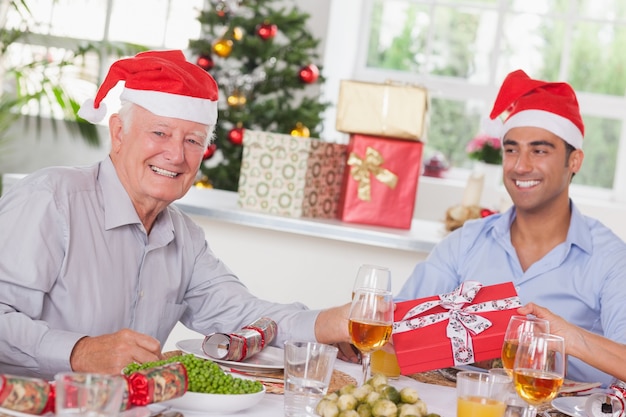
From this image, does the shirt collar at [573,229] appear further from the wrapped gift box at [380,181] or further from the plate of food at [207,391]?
the plate of food at [207,391]

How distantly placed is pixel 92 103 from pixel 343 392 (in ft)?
3.55

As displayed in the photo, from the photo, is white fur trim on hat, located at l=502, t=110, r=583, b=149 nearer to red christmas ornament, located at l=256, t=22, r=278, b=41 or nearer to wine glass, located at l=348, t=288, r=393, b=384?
wine glass, located at l=348, t=288, r=393, b=384

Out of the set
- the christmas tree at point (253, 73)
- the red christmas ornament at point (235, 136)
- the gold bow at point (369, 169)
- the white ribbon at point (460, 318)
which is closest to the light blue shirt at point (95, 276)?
the white ribbon at point (460, 318)

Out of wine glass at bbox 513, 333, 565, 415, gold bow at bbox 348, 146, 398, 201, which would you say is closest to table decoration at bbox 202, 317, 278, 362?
wine glass at bbox 513, 333, 565, 415

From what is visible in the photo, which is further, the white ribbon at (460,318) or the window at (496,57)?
the window at (496,57)

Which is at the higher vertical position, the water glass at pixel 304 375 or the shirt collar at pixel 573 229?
the shirt collar at pixel 573 229

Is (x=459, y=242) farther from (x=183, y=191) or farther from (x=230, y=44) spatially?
(x=230, y=44)

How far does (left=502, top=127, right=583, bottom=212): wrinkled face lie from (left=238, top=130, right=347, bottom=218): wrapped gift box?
3.31ft

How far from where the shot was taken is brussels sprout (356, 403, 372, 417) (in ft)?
4.55

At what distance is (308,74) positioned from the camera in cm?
559

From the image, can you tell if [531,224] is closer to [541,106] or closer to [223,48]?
[541,106]

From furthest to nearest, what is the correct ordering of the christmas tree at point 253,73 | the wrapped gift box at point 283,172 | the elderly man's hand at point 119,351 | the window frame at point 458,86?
the window frame at point 458,86, the christmas tree at point 253,73, the wrapped gift box at point 283,172, the elderly man's hand at point 119,351

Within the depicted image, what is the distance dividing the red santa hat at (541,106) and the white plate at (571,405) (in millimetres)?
959

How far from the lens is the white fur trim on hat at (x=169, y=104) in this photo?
2.06 meters
